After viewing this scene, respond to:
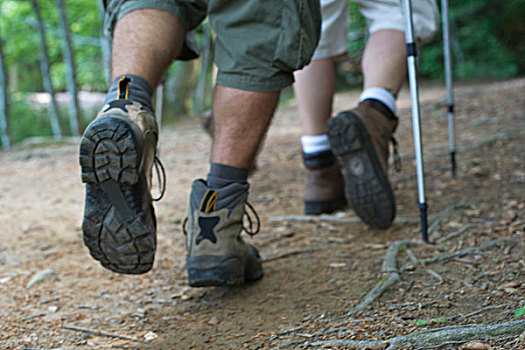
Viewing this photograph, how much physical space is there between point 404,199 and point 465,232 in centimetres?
58

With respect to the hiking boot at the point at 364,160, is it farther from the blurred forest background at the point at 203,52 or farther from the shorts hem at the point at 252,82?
the blurred forest background at the point at 203,52

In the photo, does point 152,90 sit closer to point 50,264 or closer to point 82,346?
point 82,346

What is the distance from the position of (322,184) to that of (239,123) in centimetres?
93

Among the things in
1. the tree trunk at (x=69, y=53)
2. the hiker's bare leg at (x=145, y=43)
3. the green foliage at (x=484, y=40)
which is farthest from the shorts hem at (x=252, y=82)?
the green foliage at (x=484, y=40)

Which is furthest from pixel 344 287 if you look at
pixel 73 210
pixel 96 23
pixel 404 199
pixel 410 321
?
pixel 96 23

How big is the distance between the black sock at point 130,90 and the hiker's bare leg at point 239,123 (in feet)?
0.71

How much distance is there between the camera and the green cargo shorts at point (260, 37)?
4.73 feet

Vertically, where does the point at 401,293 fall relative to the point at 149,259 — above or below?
below

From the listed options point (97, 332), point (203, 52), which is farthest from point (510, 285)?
point (203, 52)

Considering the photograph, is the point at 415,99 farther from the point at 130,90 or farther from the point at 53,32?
the point at 53,32

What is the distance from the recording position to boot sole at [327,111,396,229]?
69.1 inches

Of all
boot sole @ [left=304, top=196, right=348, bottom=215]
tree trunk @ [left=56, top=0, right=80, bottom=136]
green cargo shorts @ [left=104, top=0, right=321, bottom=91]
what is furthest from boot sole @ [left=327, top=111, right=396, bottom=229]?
tree trunk @ [left=56, top=0, right=80, bottom=136]

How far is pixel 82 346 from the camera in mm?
1303

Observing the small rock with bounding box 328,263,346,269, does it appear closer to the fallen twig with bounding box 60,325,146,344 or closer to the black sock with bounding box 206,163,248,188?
the black sock with bounding box 206,163,248,188
